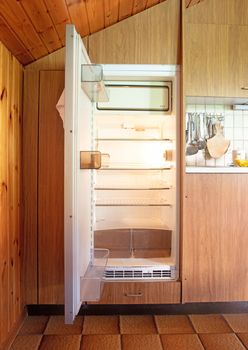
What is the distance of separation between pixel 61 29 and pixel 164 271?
1.65 metres

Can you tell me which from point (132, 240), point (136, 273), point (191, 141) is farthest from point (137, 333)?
point (191, 141)

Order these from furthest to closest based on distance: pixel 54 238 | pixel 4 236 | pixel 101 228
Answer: pixel 101 228 → pixel 54 238 → pixel 4 236

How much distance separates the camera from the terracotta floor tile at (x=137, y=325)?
193 centimetres

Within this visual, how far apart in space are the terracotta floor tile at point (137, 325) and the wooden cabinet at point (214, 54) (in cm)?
153

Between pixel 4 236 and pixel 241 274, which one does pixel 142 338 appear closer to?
pixel 241 274

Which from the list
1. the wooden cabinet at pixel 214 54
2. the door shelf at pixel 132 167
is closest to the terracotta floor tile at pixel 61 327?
the door shelf at pixel 132 167

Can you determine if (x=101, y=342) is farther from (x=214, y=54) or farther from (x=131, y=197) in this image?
(x=214, y=54)

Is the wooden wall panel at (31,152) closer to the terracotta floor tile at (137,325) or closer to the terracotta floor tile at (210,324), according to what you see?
the terracotta floor tile at (137,325)

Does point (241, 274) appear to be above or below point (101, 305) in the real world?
above

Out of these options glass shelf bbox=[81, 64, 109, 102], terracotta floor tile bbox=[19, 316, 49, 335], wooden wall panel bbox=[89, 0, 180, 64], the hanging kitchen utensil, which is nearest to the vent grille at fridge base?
terracotta floor tile bbox=[19, 316, 49, 335]

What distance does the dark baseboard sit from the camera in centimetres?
212

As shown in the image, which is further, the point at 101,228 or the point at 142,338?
the point at 101,228

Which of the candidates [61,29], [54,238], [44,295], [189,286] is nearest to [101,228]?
[54,238]

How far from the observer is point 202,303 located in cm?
215
